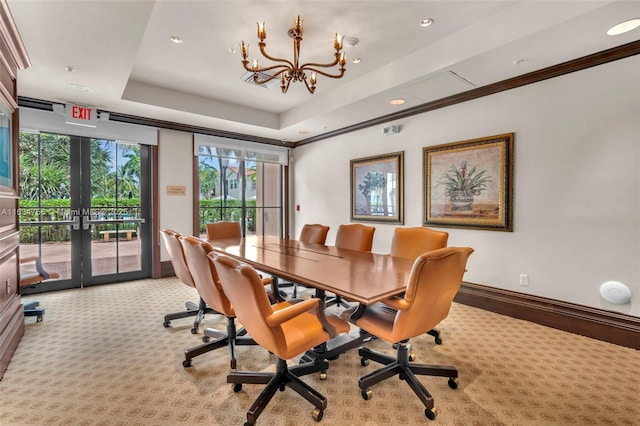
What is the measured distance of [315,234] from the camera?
13.6 ft

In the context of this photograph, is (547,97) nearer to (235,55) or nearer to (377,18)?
(377,18)

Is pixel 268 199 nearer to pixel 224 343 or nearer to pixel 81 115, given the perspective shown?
pixel 81 115

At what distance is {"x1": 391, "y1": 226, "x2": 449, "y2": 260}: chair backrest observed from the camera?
287cm

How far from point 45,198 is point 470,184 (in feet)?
18.7

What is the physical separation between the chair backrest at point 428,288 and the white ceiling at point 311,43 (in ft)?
6.62

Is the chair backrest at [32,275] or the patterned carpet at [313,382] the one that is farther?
the chair backrest at [32,275]

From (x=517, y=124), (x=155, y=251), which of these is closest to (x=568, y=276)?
(x=517, y=124)

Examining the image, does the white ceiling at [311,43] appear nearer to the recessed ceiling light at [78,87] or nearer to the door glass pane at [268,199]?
the recessed ceiling light at [78,87]

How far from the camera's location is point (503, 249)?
350cm

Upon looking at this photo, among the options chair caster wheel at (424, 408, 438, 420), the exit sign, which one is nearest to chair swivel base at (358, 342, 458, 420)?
chair caster wheel at (424, 408, 438, 420)

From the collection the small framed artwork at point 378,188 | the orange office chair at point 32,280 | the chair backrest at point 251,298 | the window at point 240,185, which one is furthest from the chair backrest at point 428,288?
the window at point 240,185

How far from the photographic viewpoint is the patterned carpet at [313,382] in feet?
5.91

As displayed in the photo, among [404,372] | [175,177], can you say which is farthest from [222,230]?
[404,372]

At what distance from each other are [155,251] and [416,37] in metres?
4.84
